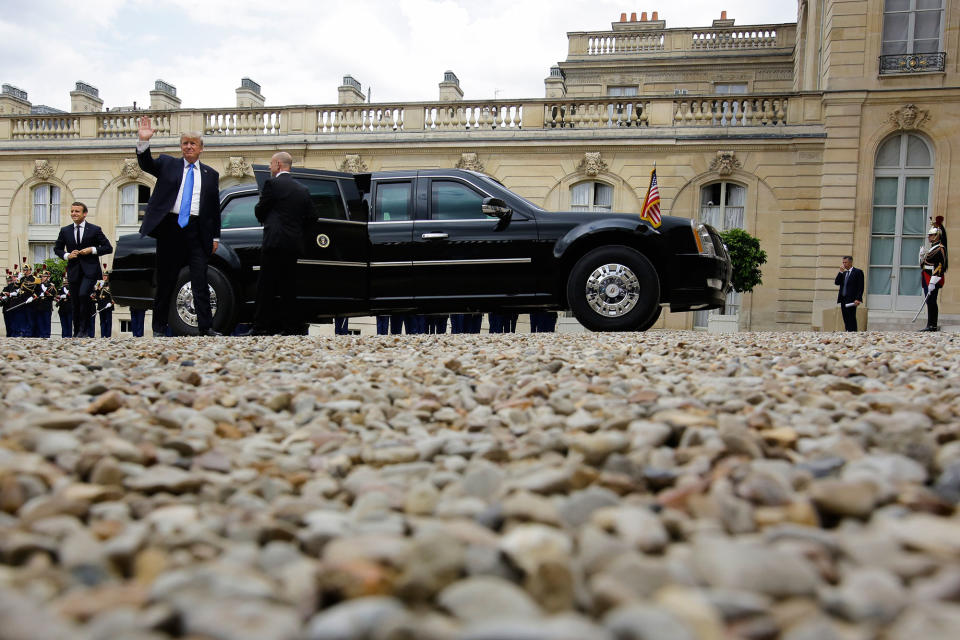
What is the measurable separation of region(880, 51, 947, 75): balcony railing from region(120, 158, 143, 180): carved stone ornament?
20686mm

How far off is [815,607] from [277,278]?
23.5 ft

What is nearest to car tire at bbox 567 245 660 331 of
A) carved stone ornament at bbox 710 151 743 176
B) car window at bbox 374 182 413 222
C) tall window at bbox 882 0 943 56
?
car window at bbox 374 182 413 222

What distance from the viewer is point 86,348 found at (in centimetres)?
600

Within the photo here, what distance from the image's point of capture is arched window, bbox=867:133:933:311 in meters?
20.0

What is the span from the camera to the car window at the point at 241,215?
8711 mm

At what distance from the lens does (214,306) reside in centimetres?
840

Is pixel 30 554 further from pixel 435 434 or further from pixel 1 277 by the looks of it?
pixel 1 277

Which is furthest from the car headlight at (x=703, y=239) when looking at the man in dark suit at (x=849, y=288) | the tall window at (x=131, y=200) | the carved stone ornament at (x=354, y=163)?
the tall window at (x=131, y=200)

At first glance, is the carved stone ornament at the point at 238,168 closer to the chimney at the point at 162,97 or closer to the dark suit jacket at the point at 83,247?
the chimney at the point at 162,97

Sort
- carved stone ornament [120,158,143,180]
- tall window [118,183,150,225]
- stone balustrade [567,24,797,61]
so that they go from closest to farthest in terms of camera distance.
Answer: carved stone ornament [120,158,143,180], tall window [118,183,150,225], stone balustrade [567,24,797,61]

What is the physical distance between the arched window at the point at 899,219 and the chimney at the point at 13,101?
30394 mm

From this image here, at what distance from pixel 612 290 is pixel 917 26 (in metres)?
17.0

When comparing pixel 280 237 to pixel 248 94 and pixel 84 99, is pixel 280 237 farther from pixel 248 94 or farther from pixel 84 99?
pixel 84 99

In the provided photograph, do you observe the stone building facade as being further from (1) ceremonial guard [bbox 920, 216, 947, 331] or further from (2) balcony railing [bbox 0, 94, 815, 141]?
(1) ceremonial guard [bbox 920, 216, 947, 331]
